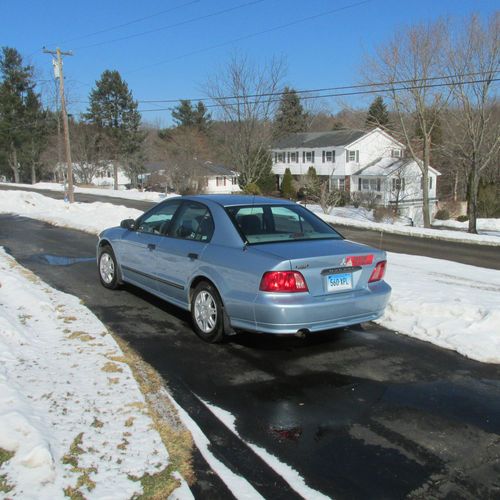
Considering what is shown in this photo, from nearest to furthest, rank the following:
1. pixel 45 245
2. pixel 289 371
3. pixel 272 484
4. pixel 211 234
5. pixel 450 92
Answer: pixel 272 484 → pixel 289 371 → pixel 211 234 → pixel 45 245 → pixel 450 92

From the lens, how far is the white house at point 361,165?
50.3m

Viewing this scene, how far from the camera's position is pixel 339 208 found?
4688 centimetres

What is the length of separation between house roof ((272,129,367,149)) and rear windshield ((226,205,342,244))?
5052 cm

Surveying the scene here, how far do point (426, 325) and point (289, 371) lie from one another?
6.83ft

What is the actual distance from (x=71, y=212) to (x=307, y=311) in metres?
16.8

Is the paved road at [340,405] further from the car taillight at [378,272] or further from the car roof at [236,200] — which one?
the car roof at [236,200]

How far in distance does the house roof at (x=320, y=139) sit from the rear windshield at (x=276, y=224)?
166 feet

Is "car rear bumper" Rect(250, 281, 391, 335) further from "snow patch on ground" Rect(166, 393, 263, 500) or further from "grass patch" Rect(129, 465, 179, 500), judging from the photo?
"grass patch" Rect(129, 465, 179, 500)

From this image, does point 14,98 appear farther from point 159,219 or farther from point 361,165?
point 159,219

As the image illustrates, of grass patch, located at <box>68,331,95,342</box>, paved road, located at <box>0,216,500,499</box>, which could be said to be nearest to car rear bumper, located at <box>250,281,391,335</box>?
paved road, located at <box>0,216,500,499</box>

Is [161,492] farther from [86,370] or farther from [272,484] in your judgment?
[86,370]

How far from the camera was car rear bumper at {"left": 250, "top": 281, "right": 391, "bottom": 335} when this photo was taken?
4820mm

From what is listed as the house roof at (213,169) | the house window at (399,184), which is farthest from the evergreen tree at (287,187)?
the house window at (399,184)

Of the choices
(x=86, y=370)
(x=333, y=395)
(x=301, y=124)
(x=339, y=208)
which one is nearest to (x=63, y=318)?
(x=86, y=370)
